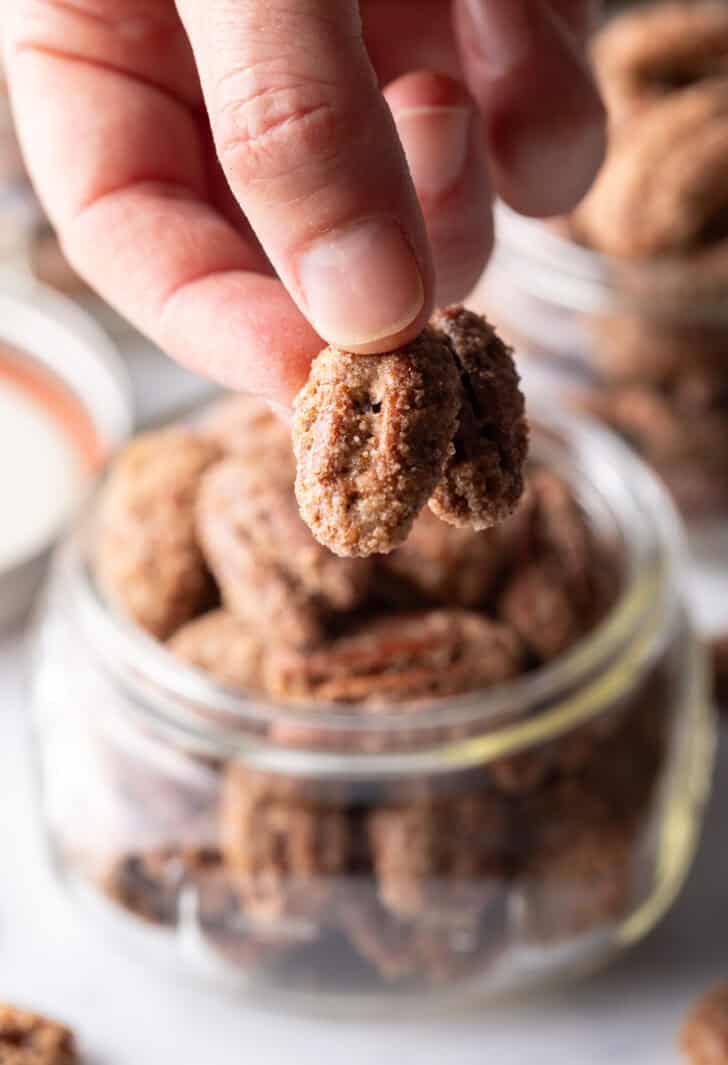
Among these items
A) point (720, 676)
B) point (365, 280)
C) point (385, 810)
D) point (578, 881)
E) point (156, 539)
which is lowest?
point (720, 676)

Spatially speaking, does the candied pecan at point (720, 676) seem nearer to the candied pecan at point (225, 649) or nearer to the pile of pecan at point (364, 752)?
the pile of pecan at point (364, 752)

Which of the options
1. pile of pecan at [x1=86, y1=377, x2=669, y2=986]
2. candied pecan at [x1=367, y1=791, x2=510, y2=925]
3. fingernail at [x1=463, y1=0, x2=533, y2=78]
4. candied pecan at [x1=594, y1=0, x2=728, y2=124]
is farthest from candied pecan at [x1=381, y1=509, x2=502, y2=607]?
candied pecan at [x1=594, y1=0, x2=728, y2=124]

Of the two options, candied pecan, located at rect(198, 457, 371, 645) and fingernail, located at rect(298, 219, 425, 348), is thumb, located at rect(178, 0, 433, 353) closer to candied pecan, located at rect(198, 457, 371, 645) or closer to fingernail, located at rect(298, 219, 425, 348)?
fingernail, located at rect(298, 219, 425, 348)

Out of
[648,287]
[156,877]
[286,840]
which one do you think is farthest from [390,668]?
[648,287]

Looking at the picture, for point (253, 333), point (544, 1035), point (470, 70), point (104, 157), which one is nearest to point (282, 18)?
point (253, 333)

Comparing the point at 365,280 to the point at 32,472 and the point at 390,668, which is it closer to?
the point at 390,668

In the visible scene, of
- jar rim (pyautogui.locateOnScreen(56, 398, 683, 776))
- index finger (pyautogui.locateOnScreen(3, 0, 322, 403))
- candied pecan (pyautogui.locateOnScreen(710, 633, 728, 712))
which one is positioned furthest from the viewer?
candied pecan (pyautogui.locateOnScreen(710, 633, 728, 712))
